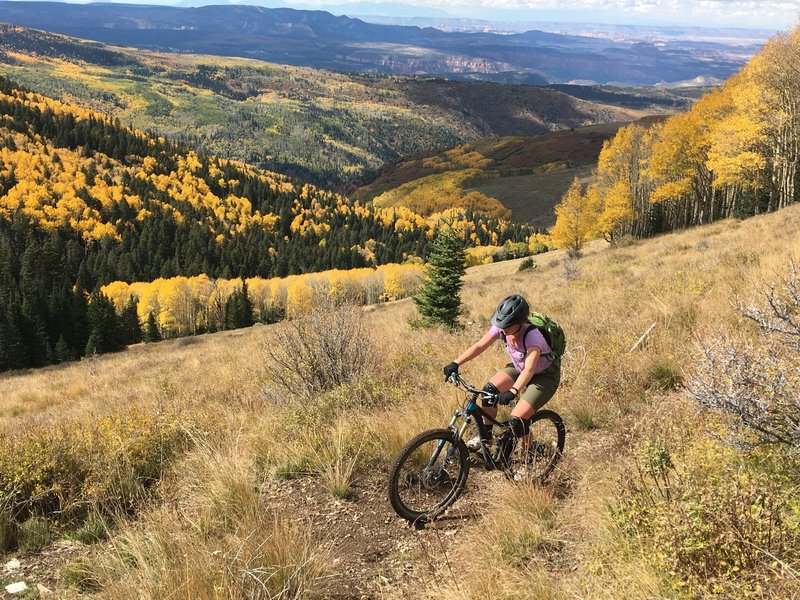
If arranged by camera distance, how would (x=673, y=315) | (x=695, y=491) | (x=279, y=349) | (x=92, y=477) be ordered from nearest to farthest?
(x=695, y=491) → (x=92, y=477) → (x=673, y=315) → (x=279, y=349)

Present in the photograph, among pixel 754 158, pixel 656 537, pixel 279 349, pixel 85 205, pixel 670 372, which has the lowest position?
pixel 85 205

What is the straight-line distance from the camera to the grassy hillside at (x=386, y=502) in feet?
9.68

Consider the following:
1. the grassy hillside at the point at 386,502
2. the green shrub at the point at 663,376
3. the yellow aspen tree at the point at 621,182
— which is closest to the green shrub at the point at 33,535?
the grassy hillside at the point at 386,502

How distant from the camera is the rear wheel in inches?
185

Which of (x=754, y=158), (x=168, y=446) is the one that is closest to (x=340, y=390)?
(x=168, y=446)

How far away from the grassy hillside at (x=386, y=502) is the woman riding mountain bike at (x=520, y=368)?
65 cm

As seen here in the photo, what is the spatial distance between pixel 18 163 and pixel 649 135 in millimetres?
177869

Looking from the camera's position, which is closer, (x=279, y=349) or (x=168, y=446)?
(x=168, y=446)

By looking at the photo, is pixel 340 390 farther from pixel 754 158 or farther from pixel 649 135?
pixel 649 135

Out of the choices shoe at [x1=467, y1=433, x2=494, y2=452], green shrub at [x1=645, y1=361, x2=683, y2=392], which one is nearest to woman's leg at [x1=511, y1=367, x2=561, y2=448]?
shoe at [x1=467, y1=433, x2=494, y2=452]

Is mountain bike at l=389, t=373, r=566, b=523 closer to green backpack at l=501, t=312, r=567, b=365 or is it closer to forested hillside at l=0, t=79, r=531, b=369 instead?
green backpack at l=501, t=312, r=567, b=365

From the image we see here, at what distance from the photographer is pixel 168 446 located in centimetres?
626

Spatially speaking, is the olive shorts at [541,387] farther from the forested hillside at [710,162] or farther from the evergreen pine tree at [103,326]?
the evergreen pine tree at [103,326]

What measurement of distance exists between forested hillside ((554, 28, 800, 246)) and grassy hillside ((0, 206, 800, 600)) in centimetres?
3079
